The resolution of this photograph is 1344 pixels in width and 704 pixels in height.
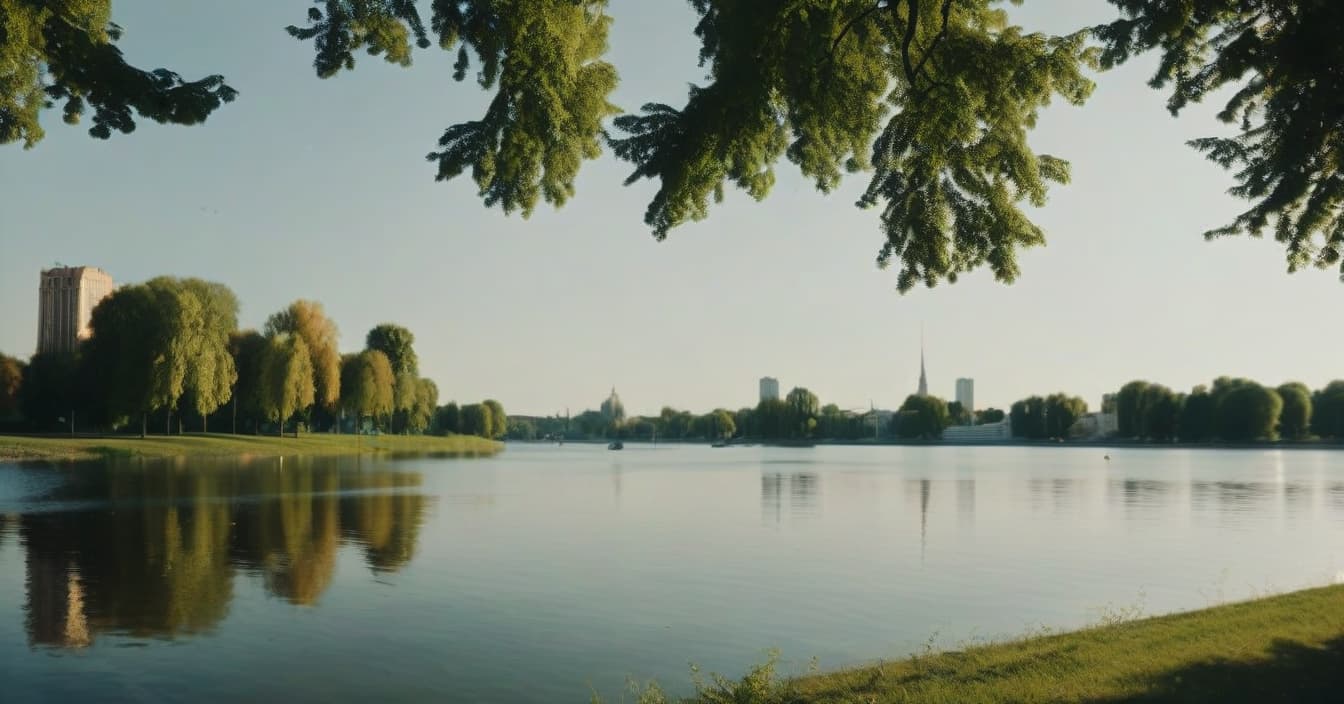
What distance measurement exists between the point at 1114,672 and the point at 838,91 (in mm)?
6292

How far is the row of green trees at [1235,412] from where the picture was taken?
5655 inches

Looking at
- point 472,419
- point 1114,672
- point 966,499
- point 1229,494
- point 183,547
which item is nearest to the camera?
point 1114,672

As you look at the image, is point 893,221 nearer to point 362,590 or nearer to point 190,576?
point 362,590

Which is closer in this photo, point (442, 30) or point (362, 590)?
point (442, 30)

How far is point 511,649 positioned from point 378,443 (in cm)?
9296

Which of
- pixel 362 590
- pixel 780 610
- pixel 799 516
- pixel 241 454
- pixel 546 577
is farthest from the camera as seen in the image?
pixel 241 454

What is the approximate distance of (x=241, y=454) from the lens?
237 feet

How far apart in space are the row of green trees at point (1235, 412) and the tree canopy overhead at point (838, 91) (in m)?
154

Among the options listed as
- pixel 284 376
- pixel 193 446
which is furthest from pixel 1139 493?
pixel 284 376

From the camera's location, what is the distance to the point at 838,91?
9.70 meters

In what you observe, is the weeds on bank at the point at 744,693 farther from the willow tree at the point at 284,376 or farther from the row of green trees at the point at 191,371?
the willow tree at the point at 284,376

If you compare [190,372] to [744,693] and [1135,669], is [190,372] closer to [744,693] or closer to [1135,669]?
[744,693]

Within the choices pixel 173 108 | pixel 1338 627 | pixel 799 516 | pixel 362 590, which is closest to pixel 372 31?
pixel 173 108

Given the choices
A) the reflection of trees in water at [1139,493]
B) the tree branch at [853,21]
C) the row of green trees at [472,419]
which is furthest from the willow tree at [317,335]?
the tree branch at [853,21]
